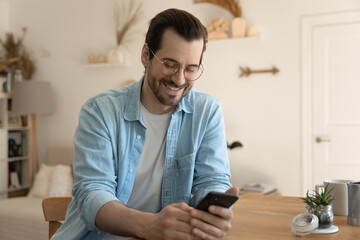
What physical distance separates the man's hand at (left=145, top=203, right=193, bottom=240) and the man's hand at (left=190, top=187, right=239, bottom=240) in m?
0.02

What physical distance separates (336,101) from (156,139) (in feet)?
8.68

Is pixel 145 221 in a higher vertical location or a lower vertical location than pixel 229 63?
lower

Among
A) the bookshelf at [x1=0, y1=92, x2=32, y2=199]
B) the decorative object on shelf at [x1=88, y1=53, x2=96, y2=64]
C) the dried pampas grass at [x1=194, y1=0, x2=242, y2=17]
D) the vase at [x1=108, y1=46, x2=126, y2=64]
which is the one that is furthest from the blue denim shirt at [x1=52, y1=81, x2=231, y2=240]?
the bookshelf at [x1=0, y1=92, x2=32, y2=199]

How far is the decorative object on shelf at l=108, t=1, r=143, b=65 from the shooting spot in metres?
4.48

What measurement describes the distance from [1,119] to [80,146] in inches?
158

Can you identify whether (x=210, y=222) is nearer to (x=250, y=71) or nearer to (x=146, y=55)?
(x=146, y=55)

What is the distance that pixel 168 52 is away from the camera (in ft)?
4.65

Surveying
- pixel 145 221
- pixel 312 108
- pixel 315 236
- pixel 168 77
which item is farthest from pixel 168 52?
pixel 312 108

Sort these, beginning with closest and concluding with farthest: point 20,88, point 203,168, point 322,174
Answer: point 203,168, point 322,174, point 20,88

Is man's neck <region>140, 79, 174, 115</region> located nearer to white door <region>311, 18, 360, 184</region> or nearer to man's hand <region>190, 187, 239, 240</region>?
man's hand <region>190, 187, 239, 240</region>

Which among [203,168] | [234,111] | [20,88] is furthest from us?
[20,88]

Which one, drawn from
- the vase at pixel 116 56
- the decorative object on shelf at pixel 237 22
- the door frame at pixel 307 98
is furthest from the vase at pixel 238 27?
the vase at pixel 116 56

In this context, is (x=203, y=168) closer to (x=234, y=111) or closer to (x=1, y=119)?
(x=234, y=111)

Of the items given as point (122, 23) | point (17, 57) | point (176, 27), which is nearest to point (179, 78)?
point (176, 27)
